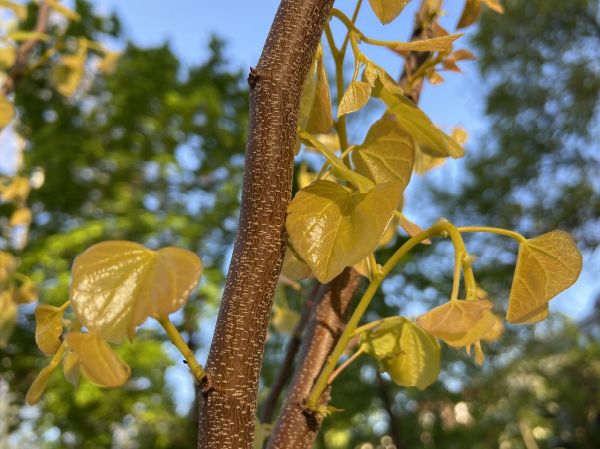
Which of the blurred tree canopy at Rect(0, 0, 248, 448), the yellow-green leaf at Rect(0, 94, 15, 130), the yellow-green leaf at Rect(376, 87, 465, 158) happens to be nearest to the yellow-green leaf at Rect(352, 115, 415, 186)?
the yellow-green leaf at Rect(376, 87, 465, 158)

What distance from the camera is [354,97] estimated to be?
204 mm

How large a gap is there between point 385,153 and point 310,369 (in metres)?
0.09

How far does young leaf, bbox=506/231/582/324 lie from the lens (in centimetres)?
20

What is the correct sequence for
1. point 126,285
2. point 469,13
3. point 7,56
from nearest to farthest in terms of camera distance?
point 126,285 < point 469,13 < point 7,56

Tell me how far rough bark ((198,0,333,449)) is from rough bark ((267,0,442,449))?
1.9 inches

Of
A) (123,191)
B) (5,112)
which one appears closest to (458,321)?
(5,112)

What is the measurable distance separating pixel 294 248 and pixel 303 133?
4 centimetres

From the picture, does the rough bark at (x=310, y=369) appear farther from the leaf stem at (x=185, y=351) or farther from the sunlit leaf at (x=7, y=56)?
the sunlit leaf at (x=7, y=56)

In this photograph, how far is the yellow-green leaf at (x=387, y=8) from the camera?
0.22 m

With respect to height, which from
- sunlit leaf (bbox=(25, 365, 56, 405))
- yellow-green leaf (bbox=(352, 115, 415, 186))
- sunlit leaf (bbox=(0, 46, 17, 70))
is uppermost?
sunlit leaf (bbox=(0, 46, 17, 70))

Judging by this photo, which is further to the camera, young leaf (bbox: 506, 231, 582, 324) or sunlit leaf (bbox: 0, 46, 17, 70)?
sunlit leaf (bbox: 0, 46, 17, 70)

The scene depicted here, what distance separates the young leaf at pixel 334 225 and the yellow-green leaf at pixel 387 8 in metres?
0.06

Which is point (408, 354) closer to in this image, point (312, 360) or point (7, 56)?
point (312, 360)

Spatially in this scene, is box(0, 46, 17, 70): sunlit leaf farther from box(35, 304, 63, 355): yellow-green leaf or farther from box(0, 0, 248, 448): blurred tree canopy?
box(0, 0, 248, 448): blurred tree canopy
